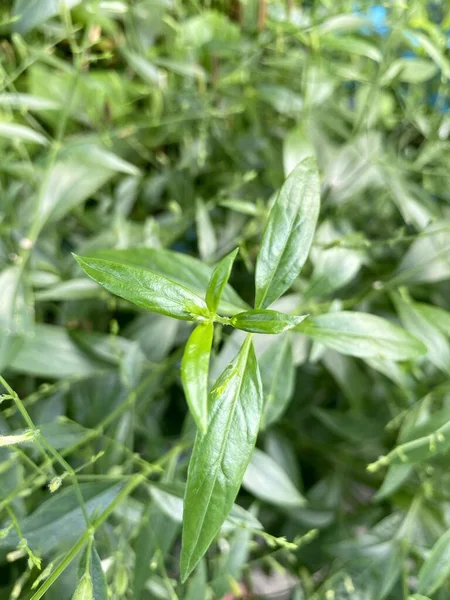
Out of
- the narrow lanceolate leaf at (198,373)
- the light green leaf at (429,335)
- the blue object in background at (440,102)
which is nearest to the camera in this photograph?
the narrow lanceolate leaf at (198,373)

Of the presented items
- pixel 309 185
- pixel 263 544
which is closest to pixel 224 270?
pixel 309 185

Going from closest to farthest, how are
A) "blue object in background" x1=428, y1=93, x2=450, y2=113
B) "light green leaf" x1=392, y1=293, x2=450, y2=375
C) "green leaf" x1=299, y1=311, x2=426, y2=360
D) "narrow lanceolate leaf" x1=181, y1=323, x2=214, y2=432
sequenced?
"narrow lanceolate leaf" x1=181, y1=323, x2=214, y2=432
"green leaf" x1=299, y1=311, x2=426, y2=360
"light green leaf" x1=392, y1=293, x2=450, y2=375
"blue object in background" x1=428, y1=93, x2=450, y2=113

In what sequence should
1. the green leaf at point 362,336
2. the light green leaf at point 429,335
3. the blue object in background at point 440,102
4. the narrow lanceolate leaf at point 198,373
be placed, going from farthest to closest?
the blue object in background at point 440,102, the light green leaf at point 429,335, the green leaf at point 362,336, the narrow lanceolate leaf at point 198,373

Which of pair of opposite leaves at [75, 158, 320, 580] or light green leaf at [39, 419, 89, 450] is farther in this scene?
light green leaf at [39, 419, 89, 450]

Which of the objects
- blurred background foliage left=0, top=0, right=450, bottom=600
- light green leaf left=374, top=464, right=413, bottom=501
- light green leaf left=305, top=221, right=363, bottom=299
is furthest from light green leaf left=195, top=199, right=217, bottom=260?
light green leaf left=374, top=464, right=413, bottom=501

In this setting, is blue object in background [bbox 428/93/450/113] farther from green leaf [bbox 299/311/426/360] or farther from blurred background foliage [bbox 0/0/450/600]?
green leaf [bbox 299/311/426/360]

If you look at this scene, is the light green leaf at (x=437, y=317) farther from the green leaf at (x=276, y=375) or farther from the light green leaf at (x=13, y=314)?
the light green leaf at (x=13, y=314)

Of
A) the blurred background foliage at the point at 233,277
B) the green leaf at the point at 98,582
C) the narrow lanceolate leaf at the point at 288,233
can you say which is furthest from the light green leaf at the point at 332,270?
the green leaf at the point at 98,582

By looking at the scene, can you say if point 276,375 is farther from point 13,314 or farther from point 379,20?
point 379,20
